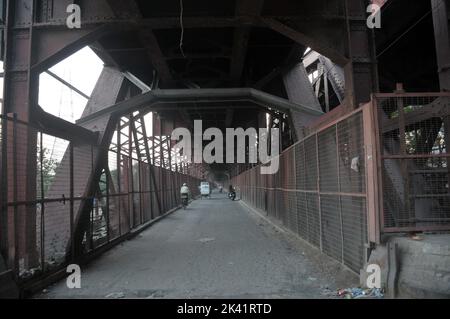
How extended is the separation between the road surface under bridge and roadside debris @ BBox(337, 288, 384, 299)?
20cm

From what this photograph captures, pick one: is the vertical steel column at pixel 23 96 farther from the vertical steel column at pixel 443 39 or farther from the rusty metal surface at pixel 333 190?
the vertical steel column at pixel 443 39

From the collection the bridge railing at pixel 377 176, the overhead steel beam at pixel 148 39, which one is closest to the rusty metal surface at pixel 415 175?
the bridge railing at pixel 377 176

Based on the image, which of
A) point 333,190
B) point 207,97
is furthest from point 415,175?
point 207,97

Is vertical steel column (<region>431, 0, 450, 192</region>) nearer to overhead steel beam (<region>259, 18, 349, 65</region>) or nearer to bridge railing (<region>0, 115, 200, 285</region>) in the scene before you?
overhead steel beam (<region>259, 18, 349, 65</region>)

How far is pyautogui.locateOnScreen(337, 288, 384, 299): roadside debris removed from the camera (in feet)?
19.2

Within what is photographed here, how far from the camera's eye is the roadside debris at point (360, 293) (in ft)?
19.2

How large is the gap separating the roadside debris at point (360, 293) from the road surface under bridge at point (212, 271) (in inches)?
8.1

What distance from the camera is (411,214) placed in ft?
21.2

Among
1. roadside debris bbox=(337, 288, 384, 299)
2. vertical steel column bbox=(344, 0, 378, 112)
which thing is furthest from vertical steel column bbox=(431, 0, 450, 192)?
roadside debris bbox=(337, 288, 384, 299)

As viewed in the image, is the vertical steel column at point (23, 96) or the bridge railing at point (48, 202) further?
the vertical steel column at point (23, 96)

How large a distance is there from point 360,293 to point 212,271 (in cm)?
306
